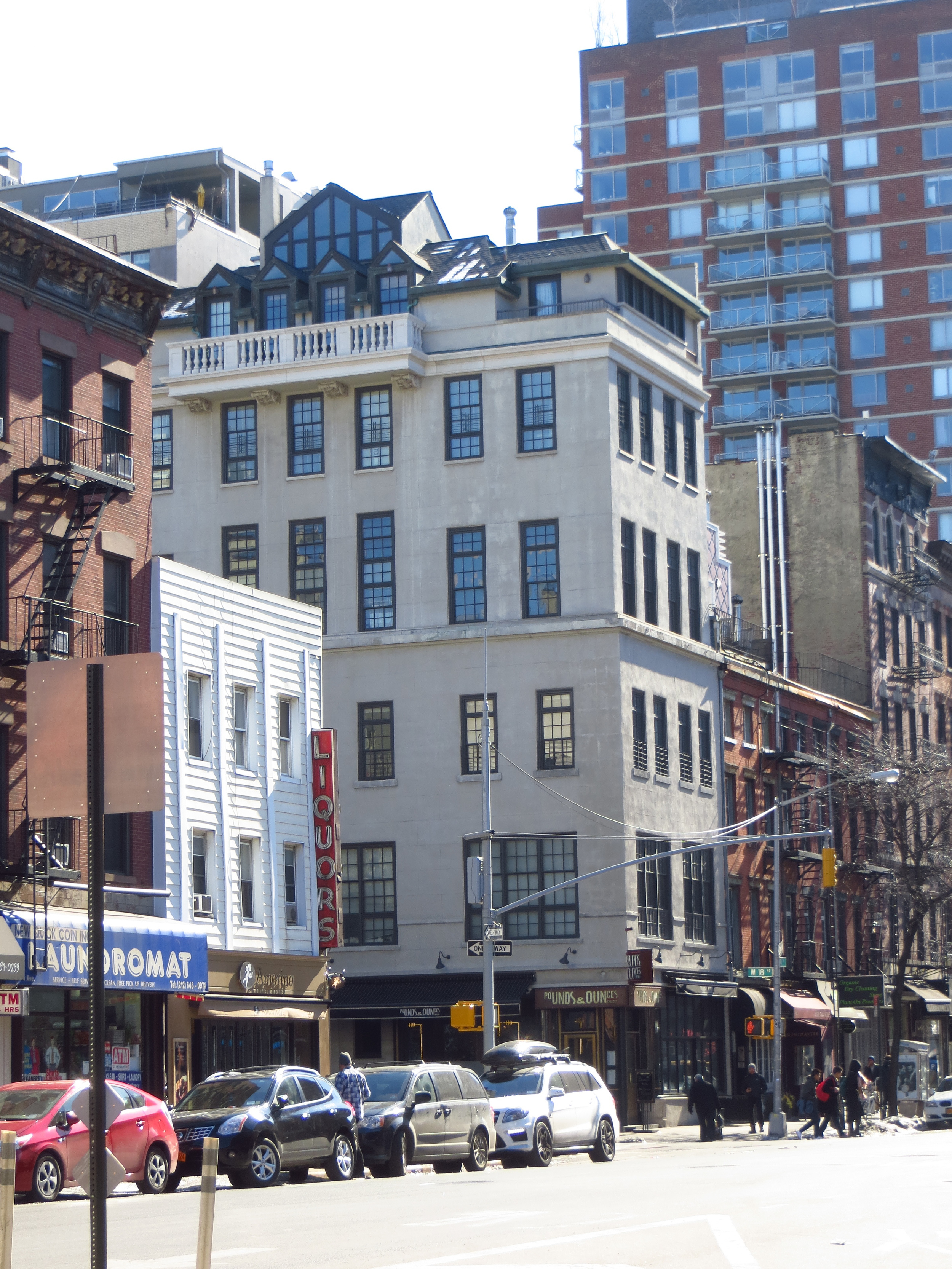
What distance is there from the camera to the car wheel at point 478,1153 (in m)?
30.4

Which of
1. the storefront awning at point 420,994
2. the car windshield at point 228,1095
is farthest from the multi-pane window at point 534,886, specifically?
the car windshield at point 228,1095

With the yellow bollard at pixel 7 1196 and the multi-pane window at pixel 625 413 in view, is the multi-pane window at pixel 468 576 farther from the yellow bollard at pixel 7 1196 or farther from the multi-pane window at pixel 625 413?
the yellow bollard at pixel 7 1196

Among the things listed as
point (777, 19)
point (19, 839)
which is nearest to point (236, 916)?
point (19, 839)

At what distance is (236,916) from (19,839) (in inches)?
300

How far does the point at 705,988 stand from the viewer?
189 feet

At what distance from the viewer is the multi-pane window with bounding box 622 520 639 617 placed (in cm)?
5762

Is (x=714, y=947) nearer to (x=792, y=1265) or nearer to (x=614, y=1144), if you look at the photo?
(x=614, y=1144)

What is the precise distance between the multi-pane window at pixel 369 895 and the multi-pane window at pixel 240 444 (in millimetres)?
11900

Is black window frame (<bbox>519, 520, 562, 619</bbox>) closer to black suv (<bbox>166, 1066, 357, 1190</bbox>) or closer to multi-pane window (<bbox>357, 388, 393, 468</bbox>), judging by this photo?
multi-pane window (<bbox>357, 388, 393, 468</bbox>)

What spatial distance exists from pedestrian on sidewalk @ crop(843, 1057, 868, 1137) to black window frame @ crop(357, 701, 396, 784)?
609 inches

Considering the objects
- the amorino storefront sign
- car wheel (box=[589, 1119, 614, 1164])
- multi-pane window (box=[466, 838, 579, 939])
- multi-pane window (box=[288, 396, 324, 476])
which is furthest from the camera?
multi-pane window (box=[288, 396, 324, 476])

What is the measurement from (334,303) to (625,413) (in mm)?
9596

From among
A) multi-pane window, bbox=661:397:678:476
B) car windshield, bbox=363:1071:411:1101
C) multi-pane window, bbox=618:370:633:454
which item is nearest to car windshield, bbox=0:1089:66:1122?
car windshield, bbox=363:1071:411:1101

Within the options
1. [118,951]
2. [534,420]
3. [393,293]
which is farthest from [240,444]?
[118,951]
